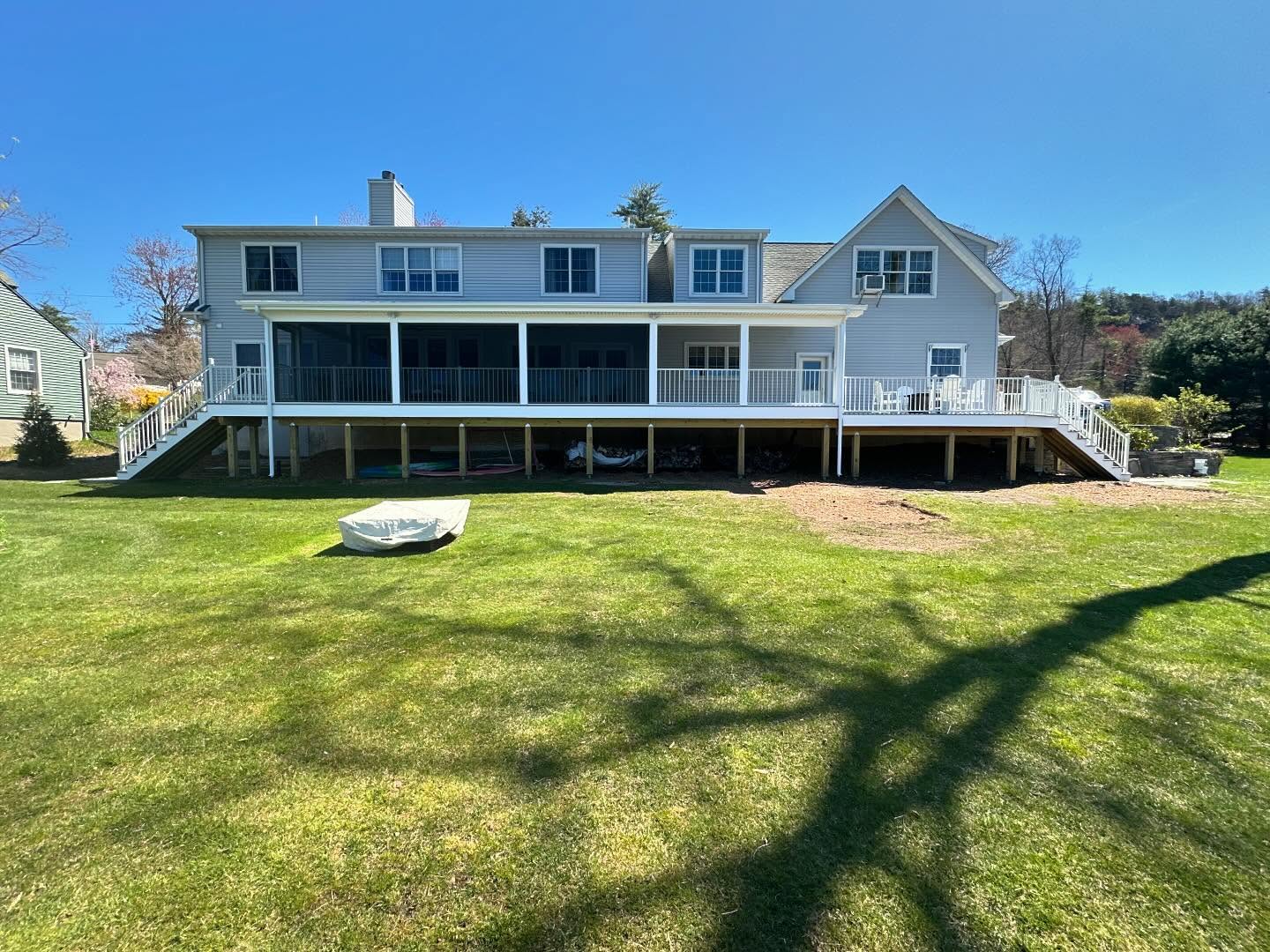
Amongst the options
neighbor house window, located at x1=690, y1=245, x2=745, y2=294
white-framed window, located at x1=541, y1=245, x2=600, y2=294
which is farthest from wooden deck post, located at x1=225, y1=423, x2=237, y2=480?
neighbor house window, located at x1=690, y1=245, x2=745, y2=294

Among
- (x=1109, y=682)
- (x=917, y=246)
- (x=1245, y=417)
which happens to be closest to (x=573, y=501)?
(x=1109, y=682)

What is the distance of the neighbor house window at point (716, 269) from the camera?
59.7 feet

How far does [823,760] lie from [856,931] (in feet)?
3.55

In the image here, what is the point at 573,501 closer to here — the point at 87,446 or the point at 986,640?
the point at 986,640

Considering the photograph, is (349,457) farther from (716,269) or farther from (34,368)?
(34,368)

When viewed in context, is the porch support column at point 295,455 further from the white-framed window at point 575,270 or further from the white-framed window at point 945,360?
the white-framed window at point 945,360

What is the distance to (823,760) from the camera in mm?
3311

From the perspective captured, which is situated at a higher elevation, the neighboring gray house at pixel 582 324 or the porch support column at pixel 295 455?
the neighboring gray house at pixel 582 324

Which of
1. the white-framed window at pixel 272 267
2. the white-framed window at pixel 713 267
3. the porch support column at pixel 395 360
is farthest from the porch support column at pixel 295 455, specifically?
the white-framed window at pixel 713 267

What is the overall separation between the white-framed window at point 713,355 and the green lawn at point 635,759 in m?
12.5

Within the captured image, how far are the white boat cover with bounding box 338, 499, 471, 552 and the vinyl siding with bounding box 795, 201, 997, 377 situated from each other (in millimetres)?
13872

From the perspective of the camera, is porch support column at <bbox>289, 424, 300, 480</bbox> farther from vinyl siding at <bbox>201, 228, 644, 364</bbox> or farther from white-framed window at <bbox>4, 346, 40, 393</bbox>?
white-framed window at <bbox>4, 346, 40, 393</bbox>

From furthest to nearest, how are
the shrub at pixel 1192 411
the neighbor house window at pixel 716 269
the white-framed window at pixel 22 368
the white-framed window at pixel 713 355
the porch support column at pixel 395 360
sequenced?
1. the shrub at pixel 1192 411
2. the white-framed window at pixel 22 368
3. the white-framed window at pixel 713 355
4. the neighbor house window at pixel 716 269
5. the porch support column at pixel 395 360

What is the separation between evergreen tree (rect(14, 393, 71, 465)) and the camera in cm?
1720
